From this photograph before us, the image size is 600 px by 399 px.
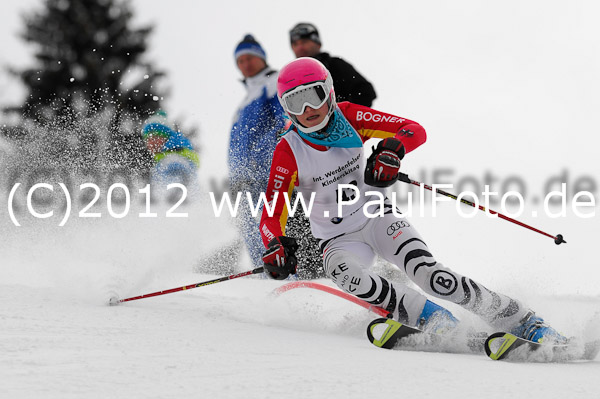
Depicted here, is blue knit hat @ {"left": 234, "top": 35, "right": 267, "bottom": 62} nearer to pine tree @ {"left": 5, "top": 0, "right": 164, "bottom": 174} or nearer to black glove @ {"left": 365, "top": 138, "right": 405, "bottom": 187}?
black glove @ {"left": 365, "top": 138, "right": 405, "bottom": 187}

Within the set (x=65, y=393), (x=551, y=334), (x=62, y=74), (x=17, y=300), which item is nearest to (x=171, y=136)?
(x=17, y=300)

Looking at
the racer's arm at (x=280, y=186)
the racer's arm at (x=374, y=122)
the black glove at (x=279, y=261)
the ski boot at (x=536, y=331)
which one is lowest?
the ski boot at (x=536, y=331)

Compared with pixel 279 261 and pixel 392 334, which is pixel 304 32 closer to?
pixel 279 261

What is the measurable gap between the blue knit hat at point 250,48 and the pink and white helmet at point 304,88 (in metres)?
2.51

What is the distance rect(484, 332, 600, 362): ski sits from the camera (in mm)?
2637

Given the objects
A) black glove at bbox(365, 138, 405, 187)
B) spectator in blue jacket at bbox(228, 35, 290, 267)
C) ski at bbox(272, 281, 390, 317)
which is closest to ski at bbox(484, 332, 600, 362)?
black glove at bbox(365, 138, 405, 187)

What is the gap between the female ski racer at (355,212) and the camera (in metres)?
3.12

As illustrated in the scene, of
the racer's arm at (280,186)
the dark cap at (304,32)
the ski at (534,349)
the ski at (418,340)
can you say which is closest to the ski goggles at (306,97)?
the racer's arm at (280,186)

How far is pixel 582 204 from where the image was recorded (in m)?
8.05

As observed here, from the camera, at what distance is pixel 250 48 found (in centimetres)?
587

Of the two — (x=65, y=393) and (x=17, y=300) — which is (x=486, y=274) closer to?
(x=17, y=300)

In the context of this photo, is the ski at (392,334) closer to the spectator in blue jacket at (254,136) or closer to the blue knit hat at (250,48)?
the spectator in blue jacket at (254,136)

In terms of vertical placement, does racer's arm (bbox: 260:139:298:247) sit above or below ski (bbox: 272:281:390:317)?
above

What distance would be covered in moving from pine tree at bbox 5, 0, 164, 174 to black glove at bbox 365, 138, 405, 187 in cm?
1186
